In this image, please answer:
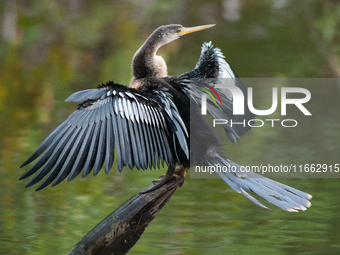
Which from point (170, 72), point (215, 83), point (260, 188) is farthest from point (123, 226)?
point (170, 72)

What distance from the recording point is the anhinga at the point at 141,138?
268cm

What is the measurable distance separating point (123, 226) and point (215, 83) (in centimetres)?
117

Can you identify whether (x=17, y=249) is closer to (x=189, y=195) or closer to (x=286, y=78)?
(x=189, y=195)

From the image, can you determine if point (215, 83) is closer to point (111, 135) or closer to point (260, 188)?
point (260, 188)

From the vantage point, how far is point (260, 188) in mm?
2949

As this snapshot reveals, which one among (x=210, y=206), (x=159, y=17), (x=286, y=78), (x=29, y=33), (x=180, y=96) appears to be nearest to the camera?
(x=180, y=96)

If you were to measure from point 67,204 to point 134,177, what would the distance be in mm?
1051

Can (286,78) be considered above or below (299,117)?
above

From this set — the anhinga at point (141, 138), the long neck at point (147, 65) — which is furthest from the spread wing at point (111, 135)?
the long neck at point (147, 65)

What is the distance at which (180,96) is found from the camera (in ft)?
10.6

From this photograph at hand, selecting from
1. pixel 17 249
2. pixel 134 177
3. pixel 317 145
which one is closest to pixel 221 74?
pixel 17 249

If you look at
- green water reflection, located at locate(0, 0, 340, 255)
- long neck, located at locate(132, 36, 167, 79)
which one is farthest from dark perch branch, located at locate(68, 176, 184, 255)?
long neck, located at locate(132, 36, 167, 79)

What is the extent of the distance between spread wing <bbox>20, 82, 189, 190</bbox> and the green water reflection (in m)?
1.15

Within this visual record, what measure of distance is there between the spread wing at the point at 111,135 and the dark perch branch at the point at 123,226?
0.29 m
